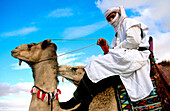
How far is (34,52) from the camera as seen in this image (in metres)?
4.11

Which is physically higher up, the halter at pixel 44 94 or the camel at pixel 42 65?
the camel at pixel 42 65

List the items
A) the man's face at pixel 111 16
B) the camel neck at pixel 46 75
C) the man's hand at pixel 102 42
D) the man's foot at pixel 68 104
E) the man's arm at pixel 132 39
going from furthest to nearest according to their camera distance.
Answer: the man's foot at pixel 68 104 < the camel neck at pixel 46 75 < the man's face at pixel 111 16 < the man's hand at pixel 102 42 < the man's arm at pixel 132 39

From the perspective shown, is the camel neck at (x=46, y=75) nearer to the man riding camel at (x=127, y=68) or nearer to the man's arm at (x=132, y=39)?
the man riding camel at (x=127, y=68)

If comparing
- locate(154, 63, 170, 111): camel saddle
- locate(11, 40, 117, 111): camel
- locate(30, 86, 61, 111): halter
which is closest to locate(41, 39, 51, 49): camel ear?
locate(11, 40, 117, 111): camel

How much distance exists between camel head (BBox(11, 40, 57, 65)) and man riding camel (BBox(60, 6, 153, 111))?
1.56m

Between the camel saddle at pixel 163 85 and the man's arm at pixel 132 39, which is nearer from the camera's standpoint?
the camel saddle at pixel 163 85

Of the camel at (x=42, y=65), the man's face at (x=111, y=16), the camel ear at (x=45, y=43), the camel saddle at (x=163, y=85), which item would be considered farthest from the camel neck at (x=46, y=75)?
the camel saddle at (x=163, y=85)

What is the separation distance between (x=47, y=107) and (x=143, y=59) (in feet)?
7.77

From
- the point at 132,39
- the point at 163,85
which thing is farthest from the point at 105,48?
the point at 163,85

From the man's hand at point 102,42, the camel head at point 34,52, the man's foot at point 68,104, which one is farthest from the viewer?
the man's foot at point 68,104

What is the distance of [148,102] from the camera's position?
239cm

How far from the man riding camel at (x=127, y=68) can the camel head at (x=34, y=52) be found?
1559 mm

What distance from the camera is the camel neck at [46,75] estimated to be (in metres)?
3.73

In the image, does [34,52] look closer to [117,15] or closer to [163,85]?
[117,15]
